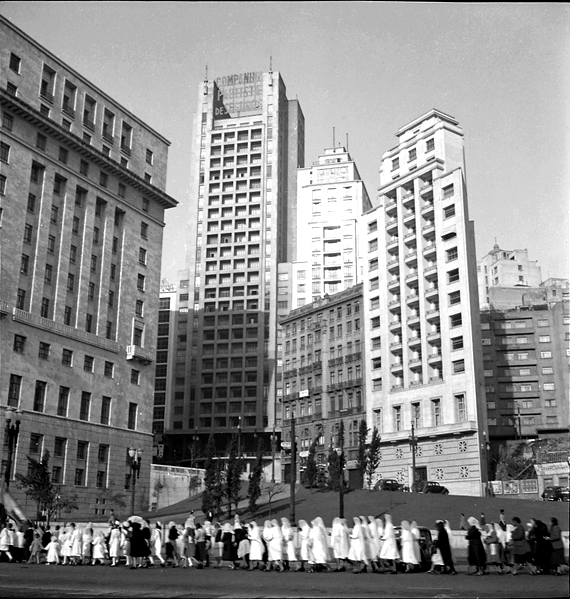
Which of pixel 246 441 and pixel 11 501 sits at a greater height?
pixel 246 441

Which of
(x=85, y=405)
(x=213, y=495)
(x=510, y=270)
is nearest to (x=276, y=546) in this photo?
(x=213, y=495)

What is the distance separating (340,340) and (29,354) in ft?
125

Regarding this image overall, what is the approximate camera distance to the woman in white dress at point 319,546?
840 inches

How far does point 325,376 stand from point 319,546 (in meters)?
62.7

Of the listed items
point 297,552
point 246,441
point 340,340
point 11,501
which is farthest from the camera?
point 246,441

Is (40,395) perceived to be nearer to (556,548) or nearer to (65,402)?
(65,402)

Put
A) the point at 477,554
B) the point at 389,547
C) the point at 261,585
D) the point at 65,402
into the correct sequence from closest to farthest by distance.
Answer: the point at 261,585 < the point at 477,554 < the point at 389,547 < the point at 65,402

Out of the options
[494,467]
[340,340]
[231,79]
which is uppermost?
[231,79]

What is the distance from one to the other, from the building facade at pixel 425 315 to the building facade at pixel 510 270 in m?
62.6

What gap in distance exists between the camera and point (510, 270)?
447 ft

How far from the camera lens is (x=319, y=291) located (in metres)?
116

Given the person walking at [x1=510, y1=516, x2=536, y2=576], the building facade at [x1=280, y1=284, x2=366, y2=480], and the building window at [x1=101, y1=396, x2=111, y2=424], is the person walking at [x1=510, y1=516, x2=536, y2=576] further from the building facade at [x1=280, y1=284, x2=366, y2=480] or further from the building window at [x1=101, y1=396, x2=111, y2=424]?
the building facade at [x1=280, y1=284, x2=366, y2=480]

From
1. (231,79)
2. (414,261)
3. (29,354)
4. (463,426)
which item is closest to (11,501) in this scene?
(29,354)

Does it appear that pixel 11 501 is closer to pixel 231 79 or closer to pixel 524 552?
pixel 524 552
